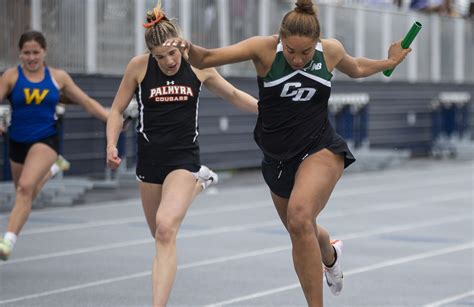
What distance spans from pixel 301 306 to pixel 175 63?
2.03 meters

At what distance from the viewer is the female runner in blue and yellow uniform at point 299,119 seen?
693cm

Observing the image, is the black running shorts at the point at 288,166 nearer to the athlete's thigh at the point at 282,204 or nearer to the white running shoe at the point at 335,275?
the athlete's thigh at the point at 282,204

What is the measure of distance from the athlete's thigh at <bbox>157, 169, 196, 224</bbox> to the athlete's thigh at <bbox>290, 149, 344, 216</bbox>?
0.79m

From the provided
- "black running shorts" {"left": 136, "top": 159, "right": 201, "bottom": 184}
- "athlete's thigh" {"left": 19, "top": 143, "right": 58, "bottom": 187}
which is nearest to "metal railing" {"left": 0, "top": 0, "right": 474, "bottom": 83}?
"athlete's thigh" {"left": 19, "top": 143, "right": 58, "bottom": 187}

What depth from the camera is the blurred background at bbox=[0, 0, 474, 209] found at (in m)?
19.6

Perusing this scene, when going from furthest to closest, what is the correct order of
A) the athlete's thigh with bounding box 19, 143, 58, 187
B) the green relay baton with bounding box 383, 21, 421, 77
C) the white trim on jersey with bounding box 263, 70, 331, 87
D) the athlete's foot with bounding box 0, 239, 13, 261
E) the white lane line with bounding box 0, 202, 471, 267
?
1. the white lane line with bounding box 0, 202, 471, 267
2. the athlete's thigh with bounding box 19, 143, 58, 187
3. the athlete's foot with bounding box 0, 239, 13, 261
4. the green relay baton with bounding box 383, 21, 421, 77
5. the white trim on jersey with bounding box 263, 70, 331, 87

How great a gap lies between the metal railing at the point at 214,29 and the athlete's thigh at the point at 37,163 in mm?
2715

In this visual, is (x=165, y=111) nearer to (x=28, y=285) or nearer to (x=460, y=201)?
(x=28, y=285)

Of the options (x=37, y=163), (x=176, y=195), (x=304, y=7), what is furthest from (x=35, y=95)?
(x=304, y=7)

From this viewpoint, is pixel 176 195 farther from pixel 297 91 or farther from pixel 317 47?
pixel 317 47

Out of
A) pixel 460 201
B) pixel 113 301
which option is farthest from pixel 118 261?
pixel 460 201

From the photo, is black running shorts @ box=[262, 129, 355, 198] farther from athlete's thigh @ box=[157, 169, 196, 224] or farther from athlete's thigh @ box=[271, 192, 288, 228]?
athlete's thigh @ box=[157, 169, 196, 224]

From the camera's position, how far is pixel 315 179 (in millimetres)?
7121

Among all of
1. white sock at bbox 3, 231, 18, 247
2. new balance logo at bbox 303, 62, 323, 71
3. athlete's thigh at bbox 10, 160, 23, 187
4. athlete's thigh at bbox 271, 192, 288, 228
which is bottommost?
white sock at bbox 3, 231, 18, 247
